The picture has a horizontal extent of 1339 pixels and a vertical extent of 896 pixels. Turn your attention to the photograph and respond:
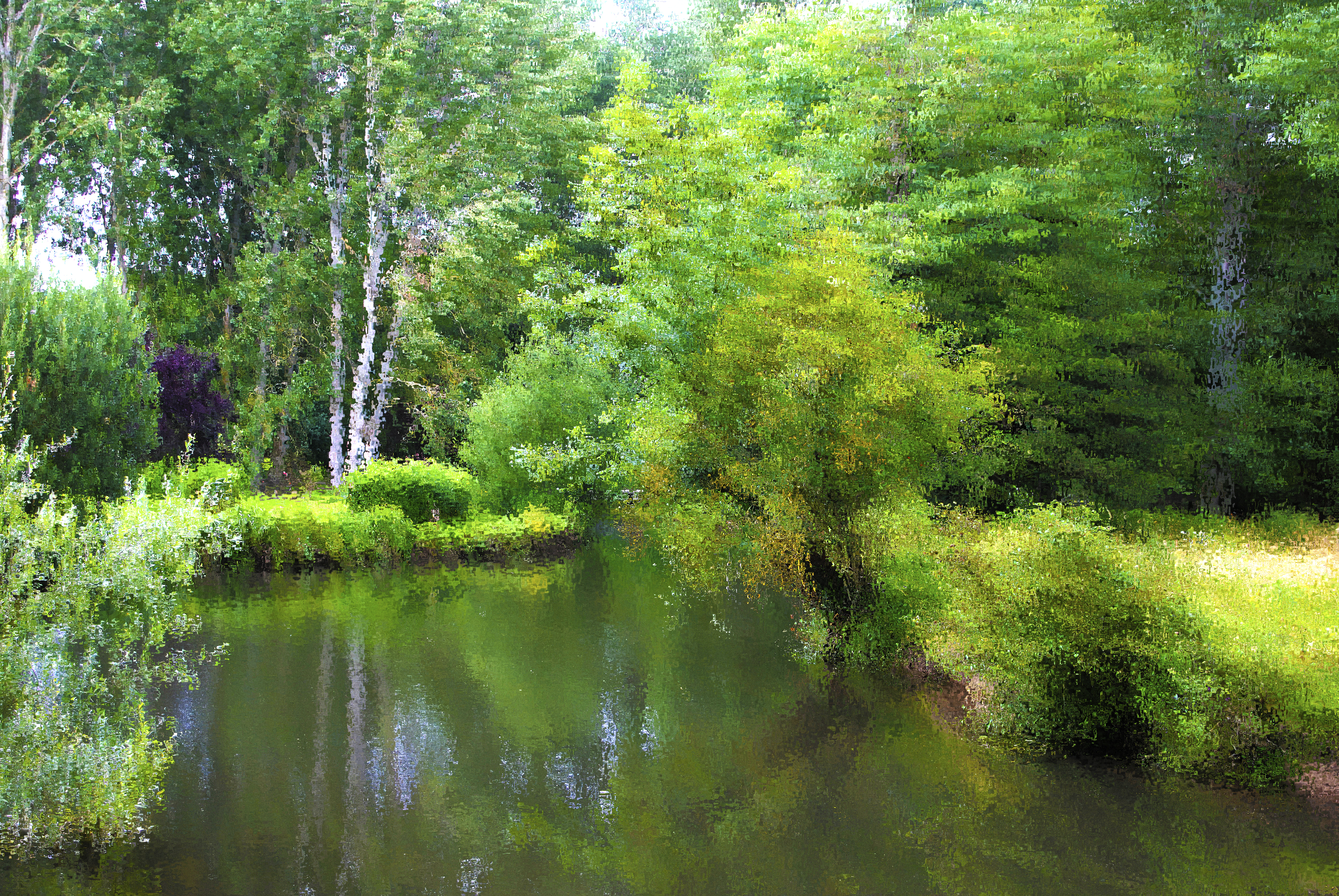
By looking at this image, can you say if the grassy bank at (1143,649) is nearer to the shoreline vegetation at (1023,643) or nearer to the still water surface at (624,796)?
the shoreline vegetation at (1023,643)

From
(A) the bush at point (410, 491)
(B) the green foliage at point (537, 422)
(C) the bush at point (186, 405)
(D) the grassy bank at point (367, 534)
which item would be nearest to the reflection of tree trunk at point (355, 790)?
(D) the grassy bank at point (367, 534)

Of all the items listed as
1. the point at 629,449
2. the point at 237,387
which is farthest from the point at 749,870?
the point at 237,387

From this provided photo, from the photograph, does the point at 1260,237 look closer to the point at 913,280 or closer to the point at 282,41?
the point at 913,280

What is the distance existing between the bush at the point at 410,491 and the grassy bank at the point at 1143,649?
46.3 feet

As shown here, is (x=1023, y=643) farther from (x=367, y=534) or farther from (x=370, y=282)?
(x=370, y=282)

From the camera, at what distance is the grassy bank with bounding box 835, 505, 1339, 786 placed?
30.7 ft

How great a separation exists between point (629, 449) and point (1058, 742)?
862cm

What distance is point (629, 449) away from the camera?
17188 mm

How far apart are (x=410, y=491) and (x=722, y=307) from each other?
10.5 m

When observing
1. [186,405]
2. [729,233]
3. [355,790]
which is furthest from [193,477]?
[355,790]

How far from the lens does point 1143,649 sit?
9.69 meters

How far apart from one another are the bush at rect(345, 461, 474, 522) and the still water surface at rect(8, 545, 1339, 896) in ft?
25.8

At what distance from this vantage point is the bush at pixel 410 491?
2308 centimetres

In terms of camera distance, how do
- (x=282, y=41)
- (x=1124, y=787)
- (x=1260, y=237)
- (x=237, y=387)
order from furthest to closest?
1. (x=237, y=387)
2. (x=282, y=41)
3. (x=1260, y=237)
4. (x=1124, y=787)
